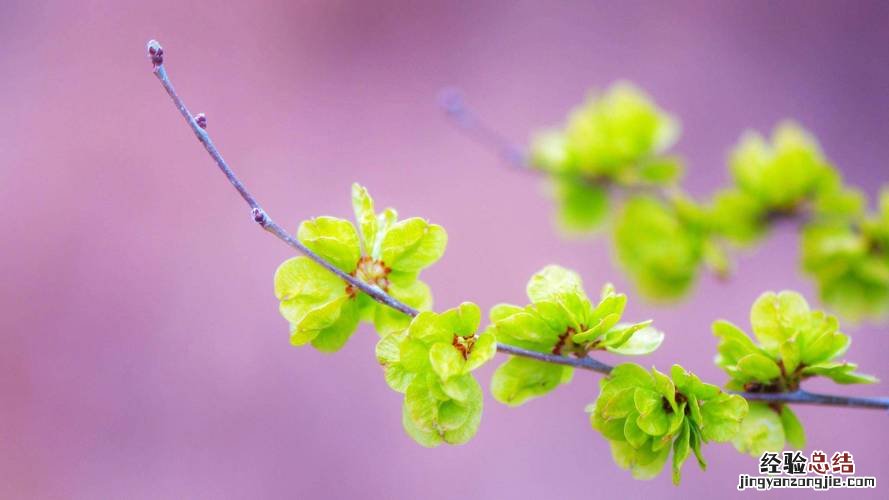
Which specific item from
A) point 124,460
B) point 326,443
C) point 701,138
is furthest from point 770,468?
point 701,138

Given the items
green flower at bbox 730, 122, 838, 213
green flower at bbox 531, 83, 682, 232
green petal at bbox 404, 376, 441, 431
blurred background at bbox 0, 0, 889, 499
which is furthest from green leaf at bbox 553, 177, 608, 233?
blurred background at bbox 0, 0, 889, 499

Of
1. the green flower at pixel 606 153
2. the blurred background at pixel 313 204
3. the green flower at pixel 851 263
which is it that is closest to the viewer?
the green flower at pixel 851 263

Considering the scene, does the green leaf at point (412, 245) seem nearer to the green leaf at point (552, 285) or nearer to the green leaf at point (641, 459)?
the green leaf at point (552, 285)

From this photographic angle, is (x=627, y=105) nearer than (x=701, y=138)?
Yes

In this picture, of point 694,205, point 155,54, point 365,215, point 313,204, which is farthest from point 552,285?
point 313,204

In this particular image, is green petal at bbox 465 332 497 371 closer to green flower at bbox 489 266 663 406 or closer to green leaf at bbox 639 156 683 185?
green flower at bbox 489 266 663 406

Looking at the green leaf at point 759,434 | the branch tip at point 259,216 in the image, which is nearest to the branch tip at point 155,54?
the branch tip at point 259,216

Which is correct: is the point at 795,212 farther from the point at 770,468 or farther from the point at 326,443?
the point at 326,443
